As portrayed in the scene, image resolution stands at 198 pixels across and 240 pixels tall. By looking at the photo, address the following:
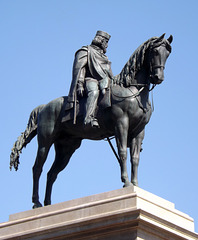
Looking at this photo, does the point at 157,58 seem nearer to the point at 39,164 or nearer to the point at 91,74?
the point at 91,74

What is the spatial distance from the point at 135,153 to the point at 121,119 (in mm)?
979

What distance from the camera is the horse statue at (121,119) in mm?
18469

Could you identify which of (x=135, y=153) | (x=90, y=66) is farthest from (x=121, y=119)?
(x=90, y=66)

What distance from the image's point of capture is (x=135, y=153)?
737 inches

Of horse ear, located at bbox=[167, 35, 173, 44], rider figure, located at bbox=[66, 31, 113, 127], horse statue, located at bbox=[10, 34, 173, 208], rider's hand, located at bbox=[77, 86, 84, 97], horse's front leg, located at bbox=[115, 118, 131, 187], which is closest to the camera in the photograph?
horse's front leg, located at bbox=[115, 118, 131, 187]

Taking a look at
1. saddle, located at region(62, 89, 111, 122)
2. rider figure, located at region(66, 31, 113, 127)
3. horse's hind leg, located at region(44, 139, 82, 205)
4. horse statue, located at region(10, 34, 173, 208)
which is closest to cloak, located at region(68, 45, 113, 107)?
rider figure, located at region(66, 31, 113, 127)

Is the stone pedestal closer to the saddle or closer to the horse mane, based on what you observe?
the saddle

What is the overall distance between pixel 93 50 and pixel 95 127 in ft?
8.11

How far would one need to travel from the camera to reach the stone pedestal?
1667 centimetres

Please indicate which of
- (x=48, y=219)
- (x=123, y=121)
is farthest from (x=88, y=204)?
(x=123, y=121)

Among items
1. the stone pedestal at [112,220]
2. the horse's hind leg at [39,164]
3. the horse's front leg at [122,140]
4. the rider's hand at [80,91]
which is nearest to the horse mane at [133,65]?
the rider's hand at [80,91]

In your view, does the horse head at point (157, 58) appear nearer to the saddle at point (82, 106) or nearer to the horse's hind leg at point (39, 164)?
the saddle at point (82, 106)

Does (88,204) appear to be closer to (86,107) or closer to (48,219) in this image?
(48,219)

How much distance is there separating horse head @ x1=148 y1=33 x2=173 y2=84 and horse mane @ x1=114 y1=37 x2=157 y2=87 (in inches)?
7.5
